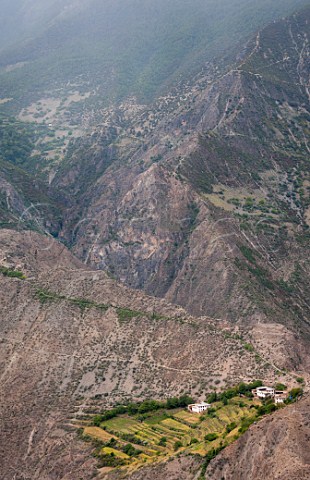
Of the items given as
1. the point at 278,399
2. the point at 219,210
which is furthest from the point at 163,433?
the point at 219,210

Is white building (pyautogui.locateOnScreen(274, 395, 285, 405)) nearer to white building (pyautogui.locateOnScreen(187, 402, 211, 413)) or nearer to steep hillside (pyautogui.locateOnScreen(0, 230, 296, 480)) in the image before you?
steep hillside (pyautogui.locateOnScreen(0, 230, 296, 480))

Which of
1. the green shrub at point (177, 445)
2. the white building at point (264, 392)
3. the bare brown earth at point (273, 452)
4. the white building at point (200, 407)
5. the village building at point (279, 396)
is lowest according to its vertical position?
the white building at point (200, 407)

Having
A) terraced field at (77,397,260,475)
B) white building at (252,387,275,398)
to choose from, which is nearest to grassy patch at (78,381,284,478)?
terraced field at (77,397,260,475)

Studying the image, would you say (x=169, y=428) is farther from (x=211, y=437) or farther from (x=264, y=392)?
(x=264, y=392)

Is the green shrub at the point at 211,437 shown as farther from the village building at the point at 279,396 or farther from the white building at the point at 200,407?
the white building at the point at 200,407

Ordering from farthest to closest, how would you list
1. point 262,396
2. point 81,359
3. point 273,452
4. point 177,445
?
point 81,359
point 262,396
point 177,445
point 273,452

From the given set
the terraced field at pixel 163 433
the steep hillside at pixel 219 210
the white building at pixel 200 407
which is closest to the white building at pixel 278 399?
the terraced field at pixel 163 433

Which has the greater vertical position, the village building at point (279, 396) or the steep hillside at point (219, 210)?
the village building at point (279, 396)
